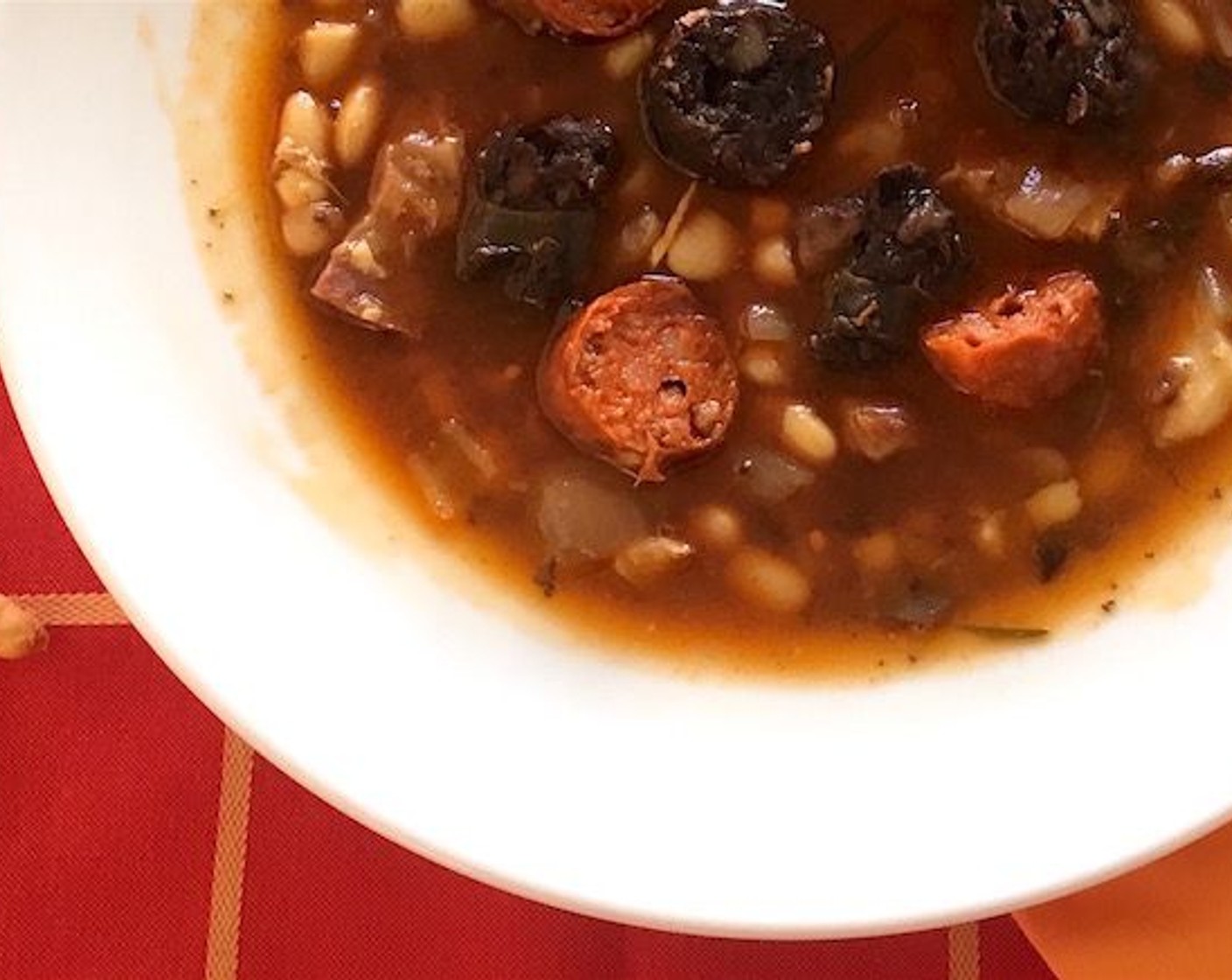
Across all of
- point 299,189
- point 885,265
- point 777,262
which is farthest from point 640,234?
point 299,189

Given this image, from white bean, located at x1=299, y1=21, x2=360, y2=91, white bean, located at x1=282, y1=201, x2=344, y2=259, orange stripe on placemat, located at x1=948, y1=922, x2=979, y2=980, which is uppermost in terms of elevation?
white bean, located at x1=299, y1=21, x2=360, y2=91

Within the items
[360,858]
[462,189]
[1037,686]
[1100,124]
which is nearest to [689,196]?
[462,189]

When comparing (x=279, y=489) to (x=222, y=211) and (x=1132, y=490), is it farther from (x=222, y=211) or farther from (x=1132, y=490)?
(x=1132, y=490)

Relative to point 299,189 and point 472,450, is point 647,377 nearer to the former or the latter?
point 472,450

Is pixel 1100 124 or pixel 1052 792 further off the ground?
pixel 1100 124

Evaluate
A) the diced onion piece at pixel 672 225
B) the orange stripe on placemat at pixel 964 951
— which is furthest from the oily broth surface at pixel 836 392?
the orange stripe on placemat at pixel 964 951

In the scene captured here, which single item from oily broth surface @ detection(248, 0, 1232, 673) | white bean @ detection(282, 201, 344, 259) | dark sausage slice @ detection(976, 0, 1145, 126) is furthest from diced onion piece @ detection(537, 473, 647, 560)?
dark sausage slice @ detection(976, 0, 1145, 126)

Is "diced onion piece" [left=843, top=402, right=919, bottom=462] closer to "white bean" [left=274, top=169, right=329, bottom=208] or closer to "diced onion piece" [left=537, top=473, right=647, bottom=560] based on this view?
"diced onion piece" [left=537, top=473, right=647, bottom=560]
